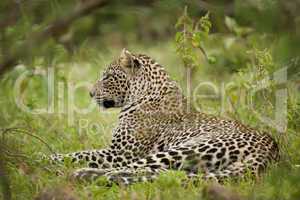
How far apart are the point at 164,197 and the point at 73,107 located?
17.4 ft

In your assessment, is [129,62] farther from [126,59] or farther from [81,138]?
[81,138]

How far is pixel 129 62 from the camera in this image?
8.16 m

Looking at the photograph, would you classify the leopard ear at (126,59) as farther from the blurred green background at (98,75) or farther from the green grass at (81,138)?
the green grass at (81,138)

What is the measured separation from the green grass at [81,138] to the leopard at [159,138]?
0.71 feet

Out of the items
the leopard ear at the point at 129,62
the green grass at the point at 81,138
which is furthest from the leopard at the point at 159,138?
the green grass at the point at 81,138

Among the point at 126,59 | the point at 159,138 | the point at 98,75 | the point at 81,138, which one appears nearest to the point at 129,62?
the point at 126,59

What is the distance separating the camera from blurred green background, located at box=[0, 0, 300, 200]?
3.45 metres

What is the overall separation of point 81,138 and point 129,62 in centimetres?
119

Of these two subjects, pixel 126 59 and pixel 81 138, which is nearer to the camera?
pixel 126 59

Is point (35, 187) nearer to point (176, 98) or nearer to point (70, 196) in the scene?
point (70, 196)

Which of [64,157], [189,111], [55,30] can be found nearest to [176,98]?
[189,111]

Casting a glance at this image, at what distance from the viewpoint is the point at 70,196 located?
490 cm

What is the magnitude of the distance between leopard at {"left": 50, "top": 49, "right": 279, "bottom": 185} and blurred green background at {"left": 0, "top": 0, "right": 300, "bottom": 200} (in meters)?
0.26

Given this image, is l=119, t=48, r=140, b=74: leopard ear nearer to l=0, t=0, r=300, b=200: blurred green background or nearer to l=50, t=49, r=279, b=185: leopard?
l=50, t=49, r=279, b=185: leopard
